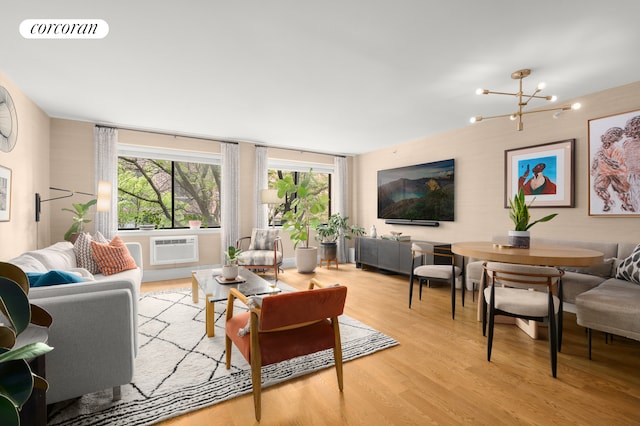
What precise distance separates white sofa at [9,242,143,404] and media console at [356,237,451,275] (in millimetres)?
4169

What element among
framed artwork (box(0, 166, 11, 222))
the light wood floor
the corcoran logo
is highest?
the corcoran logo

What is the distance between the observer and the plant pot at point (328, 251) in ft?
21.0

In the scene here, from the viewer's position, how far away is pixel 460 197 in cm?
505

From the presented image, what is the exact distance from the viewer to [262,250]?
5.63 metres

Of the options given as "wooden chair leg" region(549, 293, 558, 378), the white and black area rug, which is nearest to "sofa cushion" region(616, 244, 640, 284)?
"wooden chair leg" region(549, 293, 558, 378)

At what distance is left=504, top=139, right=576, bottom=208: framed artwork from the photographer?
12.5 ft

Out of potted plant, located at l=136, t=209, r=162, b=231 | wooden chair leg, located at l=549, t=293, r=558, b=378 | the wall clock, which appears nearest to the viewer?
wooden chair leg, located at l=549, t=293, r=558, b=378

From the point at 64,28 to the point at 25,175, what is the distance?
7.47 ft

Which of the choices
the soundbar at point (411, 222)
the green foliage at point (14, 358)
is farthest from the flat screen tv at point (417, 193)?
the green foliage at point (14, 358)

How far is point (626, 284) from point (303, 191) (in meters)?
4.58

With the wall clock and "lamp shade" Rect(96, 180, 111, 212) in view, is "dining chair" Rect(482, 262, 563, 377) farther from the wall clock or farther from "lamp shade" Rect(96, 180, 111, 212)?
the wall clock

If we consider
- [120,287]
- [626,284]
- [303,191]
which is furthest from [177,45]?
[626,284]

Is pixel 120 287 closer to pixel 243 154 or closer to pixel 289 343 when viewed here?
pixel 289 343

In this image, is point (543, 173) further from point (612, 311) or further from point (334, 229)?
point (334, 229)
